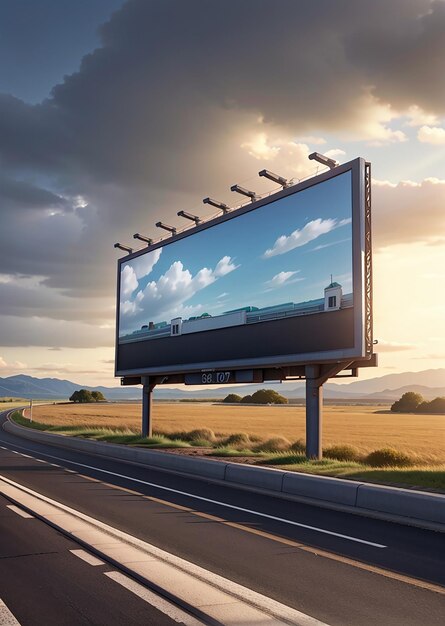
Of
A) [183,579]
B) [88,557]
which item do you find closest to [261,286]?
[88,557]

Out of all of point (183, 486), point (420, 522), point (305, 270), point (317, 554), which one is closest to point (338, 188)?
point (305, 270)

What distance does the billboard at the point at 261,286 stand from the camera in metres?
20.8

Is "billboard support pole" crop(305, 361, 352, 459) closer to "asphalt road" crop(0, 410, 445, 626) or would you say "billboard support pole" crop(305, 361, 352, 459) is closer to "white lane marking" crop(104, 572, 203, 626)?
"asphalt road" crop(0, 410, 445, 626)

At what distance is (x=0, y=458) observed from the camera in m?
26.0

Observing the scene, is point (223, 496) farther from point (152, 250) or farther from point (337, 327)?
point (152, 250)

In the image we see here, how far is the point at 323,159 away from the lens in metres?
21.9

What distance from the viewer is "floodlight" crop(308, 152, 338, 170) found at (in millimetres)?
21766

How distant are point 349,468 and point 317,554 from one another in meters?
9.86

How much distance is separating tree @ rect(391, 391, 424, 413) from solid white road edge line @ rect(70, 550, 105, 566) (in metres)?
116

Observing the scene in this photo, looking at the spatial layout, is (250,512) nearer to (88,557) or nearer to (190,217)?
(88,557)

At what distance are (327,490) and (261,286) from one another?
11.3m

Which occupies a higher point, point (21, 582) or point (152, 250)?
point (152, 250)

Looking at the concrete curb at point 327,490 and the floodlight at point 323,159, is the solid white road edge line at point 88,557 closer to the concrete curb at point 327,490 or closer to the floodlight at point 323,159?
the concrete curb at point 327,490

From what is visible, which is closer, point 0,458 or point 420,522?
point 420,522
